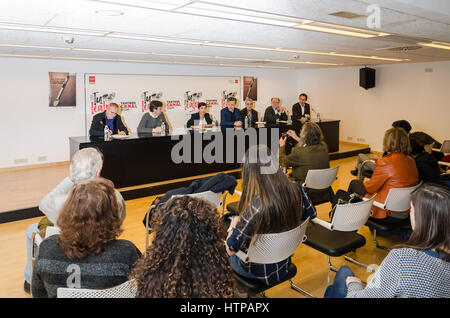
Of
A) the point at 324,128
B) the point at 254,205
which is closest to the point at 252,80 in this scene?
the point at 324,128

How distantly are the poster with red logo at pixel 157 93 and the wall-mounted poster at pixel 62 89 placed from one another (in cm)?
31

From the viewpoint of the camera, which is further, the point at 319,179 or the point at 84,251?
the point at 319,179

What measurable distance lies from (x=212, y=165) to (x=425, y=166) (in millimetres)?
4007

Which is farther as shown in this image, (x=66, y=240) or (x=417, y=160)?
(x=417, y=160)

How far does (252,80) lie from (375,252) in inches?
320

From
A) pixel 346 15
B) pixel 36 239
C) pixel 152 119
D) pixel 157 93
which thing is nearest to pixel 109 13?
pixel 36 239

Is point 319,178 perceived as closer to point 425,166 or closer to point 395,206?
point 395,206

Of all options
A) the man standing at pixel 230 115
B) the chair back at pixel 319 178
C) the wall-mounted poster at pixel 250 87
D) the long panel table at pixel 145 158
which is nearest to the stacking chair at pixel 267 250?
the chair back at pixel 319 178

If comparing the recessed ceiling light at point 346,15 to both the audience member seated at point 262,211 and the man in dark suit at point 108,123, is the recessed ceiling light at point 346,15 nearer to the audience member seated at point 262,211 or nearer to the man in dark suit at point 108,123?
the audience member seated at point 262,211

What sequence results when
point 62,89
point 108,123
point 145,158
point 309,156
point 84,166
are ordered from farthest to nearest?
point 62,89, point 108,123, point 145,158, point 309,156, point 84,166

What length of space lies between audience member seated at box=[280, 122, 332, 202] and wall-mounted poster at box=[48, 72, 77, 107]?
5.77 metres

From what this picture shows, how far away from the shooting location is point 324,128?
8922 mm

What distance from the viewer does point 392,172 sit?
11.8ft
